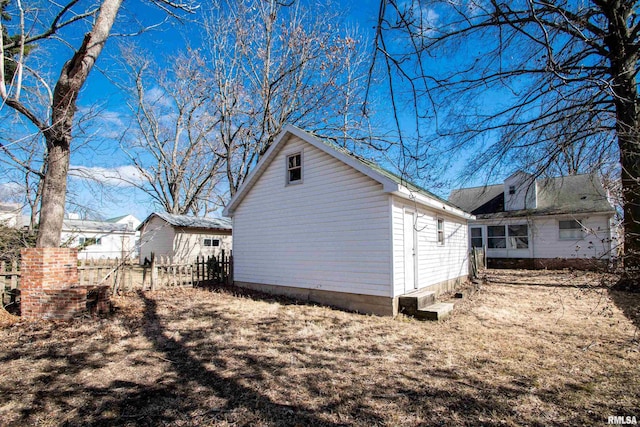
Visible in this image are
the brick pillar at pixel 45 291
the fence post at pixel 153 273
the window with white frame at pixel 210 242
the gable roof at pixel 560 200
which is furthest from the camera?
the window with white frame at pixel 210 242

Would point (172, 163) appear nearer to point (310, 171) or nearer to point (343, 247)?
point (310, 171)

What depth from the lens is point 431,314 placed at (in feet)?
23.9

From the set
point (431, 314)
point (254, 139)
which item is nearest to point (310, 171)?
point (431, 314)

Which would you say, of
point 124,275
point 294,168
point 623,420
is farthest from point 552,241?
point 124,275

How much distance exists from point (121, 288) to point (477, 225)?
19051 millimetres

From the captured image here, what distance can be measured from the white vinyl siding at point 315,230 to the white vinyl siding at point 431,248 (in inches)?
17.5

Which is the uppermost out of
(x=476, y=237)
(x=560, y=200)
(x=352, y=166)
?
(x=560, y=200)

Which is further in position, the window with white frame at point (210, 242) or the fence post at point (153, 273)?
the window with white frame at point (210, 242)

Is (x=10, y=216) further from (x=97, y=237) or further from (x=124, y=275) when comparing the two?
(x=124, y=275)

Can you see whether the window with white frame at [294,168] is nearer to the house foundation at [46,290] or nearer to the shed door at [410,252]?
the shed door at [410,252]

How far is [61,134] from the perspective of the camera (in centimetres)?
729

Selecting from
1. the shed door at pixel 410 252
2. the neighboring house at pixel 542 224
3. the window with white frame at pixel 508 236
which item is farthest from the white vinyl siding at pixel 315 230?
the window with white frame at pixel 508 236

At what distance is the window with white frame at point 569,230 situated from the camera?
1666 centimetres

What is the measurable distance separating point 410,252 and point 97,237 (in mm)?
8922
